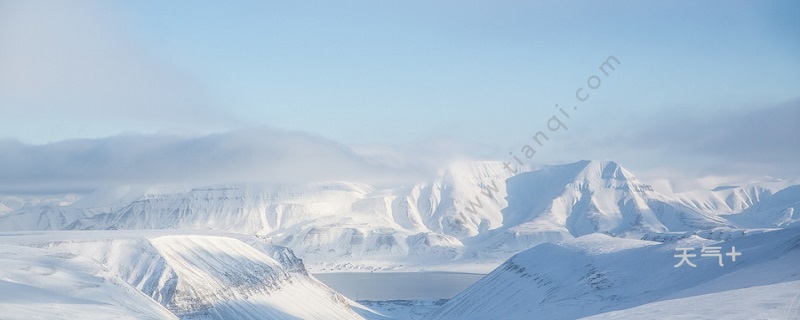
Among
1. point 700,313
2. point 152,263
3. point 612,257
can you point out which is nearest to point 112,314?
point 700,313

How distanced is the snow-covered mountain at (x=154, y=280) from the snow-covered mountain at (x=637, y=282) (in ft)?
114

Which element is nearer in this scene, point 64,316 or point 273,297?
point 64,316

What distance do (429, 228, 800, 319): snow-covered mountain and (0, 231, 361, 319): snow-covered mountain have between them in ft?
114

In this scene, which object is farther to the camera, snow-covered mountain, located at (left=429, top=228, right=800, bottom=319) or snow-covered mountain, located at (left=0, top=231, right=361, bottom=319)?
snow-covered mountain, located at (left=0, top=231, right=361, bottom=319)

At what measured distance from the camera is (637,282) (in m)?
109

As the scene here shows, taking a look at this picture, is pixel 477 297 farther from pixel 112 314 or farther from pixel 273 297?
pixel 112 314

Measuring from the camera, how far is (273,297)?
16038 cm

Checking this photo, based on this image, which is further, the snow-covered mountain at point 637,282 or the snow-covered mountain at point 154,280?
the snow-covered mountain at point 154,280

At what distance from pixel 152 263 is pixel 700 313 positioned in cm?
11394

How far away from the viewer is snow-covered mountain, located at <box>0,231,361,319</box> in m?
73.3

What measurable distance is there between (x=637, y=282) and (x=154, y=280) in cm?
7938

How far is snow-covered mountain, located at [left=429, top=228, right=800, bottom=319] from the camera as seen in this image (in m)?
49.0

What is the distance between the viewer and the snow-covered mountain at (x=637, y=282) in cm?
4897

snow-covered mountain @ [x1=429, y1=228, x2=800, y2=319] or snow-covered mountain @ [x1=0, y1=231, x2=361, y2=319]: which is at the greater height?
snow-covered mountain @ [x1=0, y1=231, x2=361, y2=319]
